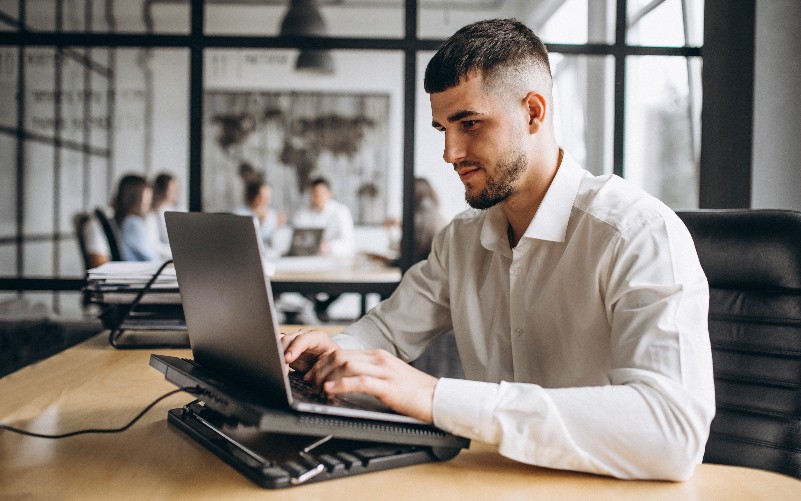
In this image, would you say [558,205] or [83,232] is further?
[83,232]

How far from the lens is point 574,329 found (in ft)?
4.19

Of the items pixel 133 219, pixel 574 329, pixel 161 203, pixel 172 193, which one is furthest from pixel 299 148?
pixel 574 329

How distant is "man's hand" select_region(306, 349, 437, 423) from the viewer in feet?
2.93

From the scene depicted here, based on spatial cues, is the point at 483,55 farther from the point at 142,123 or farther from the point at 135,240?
the point at 142,123

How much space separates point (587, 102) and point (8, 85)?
3.39 meters

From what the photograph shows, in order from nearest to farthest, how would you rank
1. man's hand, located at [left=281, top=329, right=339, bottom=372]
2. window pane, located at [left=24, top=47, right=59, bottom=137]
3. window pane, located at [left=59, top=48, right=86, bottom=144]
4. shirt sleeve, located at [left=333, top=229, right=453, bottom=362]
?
man's hand, located at [left=281, top=329, right=339, bottom=372] → shirt sleeve, located at [left=333, top=229, right=453, bottom=362] → window pane, located at [left=24, top=47, right=59, bottom=137] → window pane, located at [left=59, top=48, right=86, bottom=144]

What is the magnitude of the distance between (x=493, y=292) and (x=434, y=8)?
3.41 meters

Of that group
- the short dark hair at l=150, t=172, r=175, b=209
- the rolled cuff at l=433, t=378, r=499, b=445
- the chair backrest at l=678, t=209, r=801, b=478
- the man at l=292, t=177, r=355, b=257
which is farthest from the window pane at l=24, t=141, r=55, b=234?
the rolled cuff at l=433, t=378, r=499, b=445

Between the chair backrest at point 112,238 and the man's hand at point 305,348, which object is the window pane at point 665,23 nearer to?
the man's hand at point 305,348

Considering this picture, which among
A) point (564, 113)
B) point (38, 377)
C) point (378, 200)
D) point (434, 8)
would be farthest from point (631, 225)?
point (378, 200)

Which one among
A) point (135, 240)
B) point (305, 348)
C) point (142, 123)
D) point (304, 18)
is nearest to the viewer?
point (305, 348)

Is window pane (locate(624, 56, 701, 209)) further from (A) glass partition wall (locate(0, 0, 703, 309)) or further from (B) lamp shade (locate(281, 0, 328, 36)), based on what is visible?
(B) lamp shade (locate(281, 0, 328, 36))

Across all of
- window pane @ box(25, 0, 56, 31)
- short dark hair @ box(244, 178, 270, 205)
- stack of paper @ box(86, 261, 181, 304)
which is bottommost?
stack of paper @ box(86, 261, 181, 304)

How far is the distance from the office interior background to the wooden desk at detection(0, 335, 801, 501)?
0.91m
